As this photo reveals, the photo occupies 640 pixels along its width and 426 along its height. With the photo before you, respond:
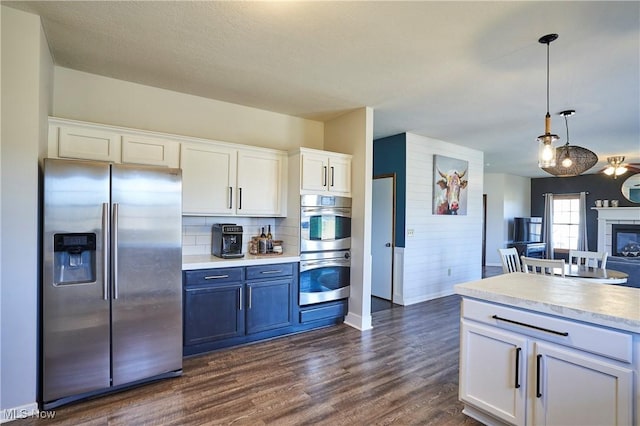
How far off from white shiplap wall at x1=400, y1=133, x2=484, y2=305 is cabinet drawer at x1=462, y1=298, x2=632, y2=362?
301cm

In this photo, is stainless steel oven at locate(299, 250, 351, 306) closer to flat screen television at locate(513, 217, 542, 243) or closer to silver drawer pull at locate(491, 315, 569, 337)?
silver drawer pull at locate(491, 315, 569, 337)

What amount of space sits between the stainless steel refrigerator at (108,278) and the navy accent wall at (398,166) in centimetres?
340

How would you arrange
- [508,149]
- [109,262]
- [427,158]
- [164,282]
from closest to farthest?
[109,262]
[164,282]
[427,158]
[508,149]

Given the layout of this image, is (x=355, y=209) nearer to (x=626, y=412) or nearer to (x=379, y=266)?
(x=379, y=266)

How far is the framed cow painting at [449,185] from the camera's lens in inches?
218

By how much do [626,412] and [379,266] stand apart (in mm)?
3966

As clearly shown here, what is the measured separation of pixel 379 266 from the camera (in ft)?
18.1

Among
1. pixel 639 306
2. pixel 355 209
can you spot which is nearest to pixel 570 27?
pixel 639 306

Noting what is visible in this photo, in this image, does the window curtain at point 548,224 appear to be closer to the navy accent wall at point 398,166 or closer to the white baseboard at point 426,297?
the white baseboard at point 426,297

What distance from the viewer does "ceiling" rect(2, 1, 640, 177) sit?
7.11 ft

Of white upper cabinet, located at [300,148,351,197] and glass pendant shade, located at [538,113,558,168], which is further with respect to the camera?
white upper cabinet, located at [300,148,351,197]

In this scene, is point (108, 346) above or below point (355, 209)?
below

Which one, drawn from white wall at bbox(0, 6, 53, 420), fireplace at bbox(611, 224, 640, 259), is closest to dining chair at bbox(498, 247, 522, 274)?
white wall at bbox(0, 6, 53, 420)

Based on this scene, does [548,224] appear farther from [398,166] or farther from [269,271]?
[269,271]
